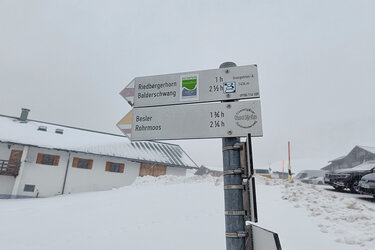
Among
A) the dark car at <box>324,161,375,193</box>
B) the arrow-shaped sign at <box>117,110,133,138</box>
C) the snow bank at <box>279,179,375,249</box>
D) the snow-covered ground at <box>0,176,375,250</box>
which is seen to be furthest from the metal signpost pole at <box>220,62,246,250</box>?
the dark car at <box>324,161,375,193</box>

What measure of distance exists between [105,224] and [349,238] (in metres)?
5.52

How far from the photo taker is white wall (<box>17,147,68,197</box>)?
18344 millimetres

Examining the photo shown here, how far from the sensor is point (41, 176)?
18875mm

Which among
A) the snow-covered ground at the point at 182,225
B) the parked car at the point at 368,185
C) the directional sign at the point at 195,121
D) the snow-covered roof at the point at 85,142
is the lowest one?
the snow-covered ground at the point at 182,225

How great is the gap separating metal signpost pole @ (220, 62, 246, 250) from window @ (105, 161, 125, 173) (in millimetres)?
21100

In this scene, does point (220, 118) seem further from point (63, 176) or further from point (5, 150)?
point (5, 150)

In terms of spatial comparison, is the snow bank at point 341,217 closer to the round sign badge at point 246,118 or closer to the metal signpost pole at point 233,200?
the metal signpost pole at point 233,200

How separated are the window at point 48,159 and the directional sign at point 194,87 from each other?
2046cm

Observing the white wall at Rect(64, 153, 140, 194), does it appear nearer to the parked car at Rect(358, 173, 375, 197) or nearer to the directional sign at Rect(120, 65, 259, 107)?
the parked car at Rect(358, 173, 375, 197)

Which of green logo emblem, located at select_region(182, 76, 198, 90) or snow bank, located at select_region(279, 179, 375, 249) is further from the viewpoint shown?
snow bank, located at select_region(279, 179, 375, 249)

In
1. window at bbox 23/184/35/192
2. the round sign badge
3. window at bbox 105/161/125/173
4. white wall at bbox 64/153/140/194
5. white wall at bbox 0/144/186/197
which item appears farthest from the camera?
window at bbox 105/161/125/173

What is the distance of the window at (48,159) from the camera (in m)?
19.1

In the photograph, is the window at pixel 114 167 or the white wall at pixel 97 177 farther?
the window at pixel 114 167

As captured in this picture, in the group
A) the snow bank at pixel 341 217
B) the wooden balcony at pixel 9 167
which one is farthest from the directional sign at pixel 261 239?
the wooden balcony at pixel 9 167
